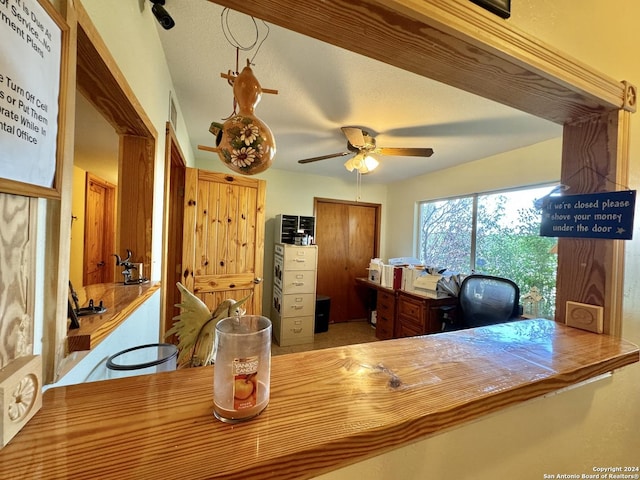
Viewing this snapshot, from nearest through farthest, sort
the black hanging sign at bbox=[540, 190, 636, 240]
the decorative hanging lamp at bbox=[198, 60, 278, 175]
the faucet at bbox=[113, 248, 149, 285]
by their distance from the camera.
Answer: the black hanging sign at bbox=[540, 190, 636, 240] < the decorative hanging lamp at bbox=[198, 60, 278, 175] < the faucet at bbox=[113, 248, 149, 285]

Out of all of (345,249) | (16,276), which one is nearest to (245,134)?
(16,276)

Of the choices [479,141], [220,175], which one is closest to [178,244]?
[220,175]

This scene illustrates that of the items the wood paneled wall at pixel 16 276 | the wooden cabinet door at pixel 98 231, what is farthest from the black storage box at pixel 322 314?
the wood paneled wall at pixel 16 276

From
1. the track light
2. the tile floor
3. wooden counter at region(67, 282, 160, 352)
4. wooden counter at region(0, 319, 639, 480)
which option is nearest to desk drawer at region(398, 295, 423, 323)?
the tile floor

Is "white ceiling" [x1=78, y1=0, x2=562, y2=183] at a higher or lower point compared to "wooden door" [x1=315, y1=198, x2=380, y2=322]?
higher

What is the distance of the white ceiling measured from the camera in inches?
49.8

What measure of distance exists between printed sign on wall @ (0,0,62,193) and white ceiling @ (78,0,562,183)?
0.93 meters

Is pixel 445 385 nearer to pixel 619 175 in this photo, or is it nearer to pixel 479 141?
pixel 619 175

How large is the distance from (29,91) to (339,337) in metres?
3.54

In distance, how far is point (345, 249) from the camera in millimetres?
4145

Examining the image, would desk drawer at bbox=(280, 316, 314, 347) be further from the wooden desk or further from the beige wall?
the beige wall

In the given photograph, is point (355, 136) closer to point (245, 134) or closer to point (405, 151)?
point (405, 151)

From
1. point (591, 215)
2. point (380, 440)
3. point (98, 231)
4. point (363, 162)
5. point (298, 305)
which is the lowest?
point (298, 305)

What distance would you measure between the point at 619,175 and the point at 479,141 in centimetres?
184
